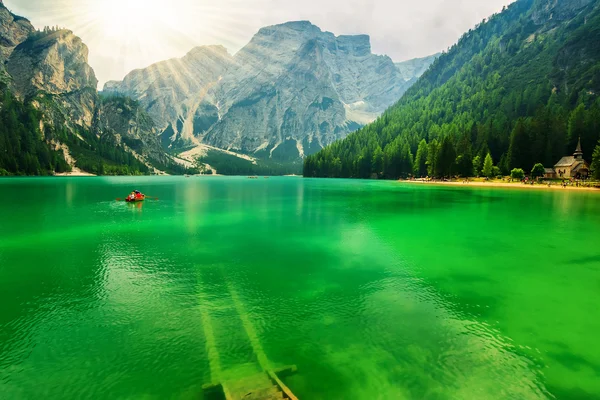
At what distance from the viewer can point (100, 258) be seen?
3095 centimetres

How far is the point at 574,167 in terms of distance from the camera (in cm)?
12938

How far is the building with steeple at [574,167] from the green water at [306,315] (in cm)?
11519

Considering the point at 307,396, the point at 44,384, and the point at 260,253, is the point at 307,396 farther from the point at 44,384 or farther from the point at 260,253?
the point at 260,253

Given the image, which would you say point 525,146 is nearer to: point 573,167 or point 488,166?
point 488,166

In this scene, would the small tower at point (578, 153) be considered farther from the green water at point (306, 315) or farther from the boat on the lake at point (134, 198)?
the boat on the lake at point (134, 198)

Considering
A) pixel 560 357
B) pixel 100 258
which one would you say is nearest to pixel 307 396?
pixel 560 357

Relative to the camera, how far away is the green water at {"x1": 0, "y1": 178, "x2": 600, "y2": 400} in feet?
42.9

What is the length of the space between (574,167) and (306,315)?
15743cm

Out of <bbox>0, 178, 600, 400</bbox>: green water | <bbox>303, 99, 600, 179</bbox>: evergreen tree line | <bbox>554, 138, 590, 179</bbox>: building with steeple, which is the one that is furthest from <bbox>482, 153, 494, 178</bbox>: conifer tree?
<bbox>0, 178, 600, 400</bbox>: green water

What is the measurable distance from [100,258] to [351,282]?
24039 millimetres

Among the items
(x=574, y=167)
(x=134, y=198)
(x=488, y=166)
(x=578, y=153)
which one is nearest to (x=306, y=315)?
(x=134, y=198)

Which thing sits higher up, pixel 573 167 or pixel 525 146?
pixel 525 146

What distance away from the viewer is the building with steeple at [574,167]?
4993 inches

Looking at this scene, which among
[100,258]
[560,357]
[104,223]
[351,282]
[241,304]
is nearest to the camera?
[560,357]
